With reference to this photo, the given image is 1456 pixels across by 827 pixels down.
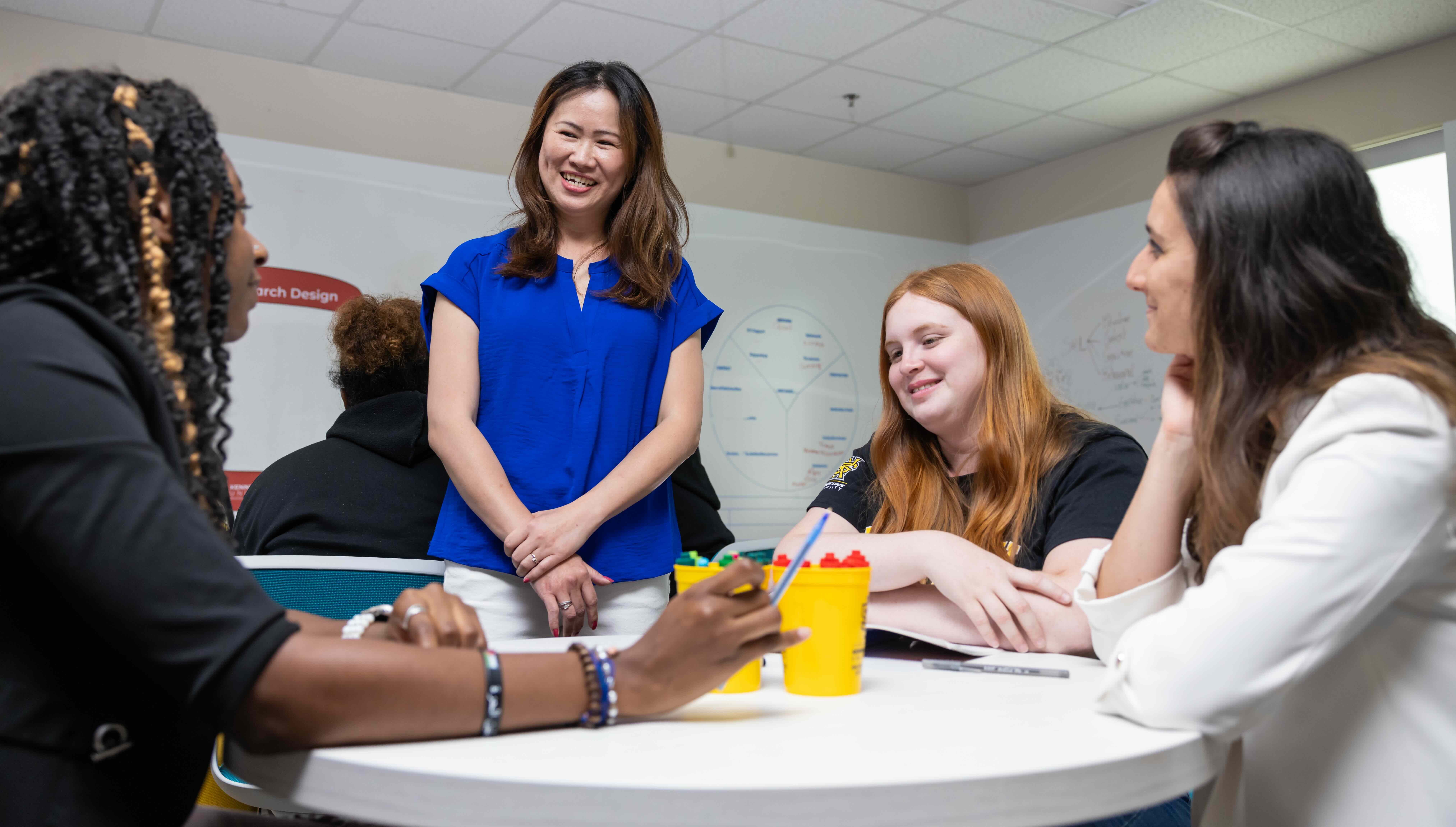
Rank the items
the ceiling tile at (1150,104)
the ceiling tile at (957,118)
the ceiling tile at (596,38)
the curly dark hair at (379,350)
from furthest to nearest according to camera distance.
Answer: the ceiling tile at (957,118), the ceiling tile at (1150,104), the ceiling tile at (596,38), the curly dark hair at (379,350)

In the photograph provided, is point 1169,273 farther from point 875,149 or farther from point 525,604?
point 875,149

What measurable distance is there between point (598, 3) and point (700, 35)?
0.47m

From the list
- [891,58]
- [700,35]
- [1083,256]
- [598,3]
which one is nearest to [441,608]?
[598,3]

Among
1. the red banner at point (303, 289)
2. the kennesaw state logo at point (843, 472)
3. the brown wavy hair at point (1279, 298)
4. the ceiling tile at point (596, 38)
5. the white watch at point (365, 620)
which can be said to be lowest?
the white watch at point (365, 620)

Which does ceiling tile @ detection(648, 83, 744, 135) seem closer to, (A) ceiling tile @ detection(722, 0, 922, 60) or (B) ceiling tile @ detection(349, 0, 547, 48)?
(A) ceiling tile @ detection(722, 0, 922, 60)

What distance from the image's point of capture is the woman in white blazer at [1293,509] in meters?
→ 0.71

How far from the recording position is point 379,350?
2064 millimetres

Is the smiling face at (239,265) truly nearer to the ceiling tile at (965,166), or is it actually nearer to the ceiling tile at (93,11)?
the ceiling tile at (93,11)

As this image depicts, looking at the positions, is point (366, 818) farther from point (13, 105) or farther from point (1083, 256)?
point (1083, 256)

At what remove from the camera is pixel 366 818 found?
23.9 inches

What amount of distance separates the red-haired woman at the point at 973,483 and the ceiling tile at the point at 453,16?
8.42 ft

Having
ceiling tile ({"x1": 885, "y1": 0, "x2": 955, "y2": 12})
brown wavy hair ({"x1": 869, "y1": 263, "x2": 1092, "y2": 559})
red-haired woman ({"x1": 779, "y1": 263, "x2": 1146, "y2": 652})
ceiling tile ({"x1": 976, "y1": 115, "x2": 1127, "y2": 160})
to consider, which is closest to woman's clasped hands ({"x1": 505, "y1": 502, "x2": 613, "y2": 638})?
red-haired woman ({"x1": 779, "y1": 263, "x2": 1146, "y2": 652})

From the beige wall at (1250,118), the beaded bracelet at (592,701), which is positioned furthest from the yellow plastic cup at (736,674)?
the beige wall at (1250,118)

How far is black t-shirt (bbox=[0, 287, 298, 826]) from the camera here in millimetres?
583
